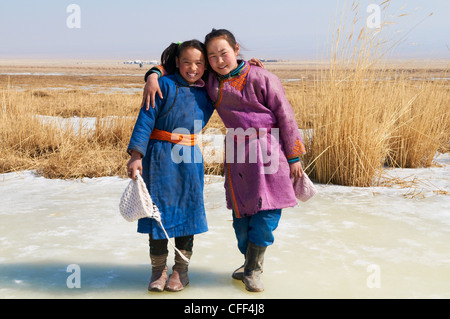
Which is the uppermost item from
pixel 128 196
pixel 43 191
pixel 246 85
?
pixel 246 85

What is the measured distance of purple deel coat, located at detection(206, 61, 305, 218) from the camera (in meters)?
2.14

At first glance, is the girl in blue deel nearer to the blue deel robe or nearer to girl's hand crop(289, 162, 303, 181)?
the blue deel robe

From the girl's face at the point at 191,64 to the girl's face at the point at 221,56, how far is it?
47 millimetres

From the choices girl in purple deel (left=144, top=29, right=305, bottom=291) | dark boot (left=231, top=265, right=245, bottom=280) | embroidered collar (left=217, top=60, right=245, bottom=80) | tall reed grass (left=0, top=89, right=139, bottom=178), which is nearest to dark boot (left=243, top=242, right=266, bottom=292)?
girl in purple deel (left=144, top=29, right=305, bottom=291)

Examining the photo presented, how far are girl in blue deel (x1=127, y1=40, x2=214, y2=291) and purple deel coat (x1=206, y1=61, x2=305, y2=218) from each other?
16 cm

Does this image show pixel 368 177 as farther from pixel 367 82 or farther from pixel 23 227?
pixel 23 227

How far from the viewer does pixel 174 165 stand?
216cm

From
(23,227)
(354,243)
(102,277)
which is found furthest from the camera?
(23,227)

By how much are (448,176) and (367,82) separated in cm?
132

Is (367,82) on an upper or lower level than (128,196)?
upper

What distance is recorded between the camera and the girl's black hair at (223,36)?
214 centimetres

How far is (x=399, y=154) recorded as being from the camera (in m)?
5.14

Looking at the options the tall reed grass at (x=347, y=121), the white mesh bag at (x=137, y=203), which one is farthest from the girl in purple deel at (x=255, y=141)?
the tall reed grass at (x=347, y=121)

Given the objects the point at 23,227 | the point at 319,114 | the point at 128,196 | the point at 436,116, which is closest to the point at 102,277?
the point at 128,196
